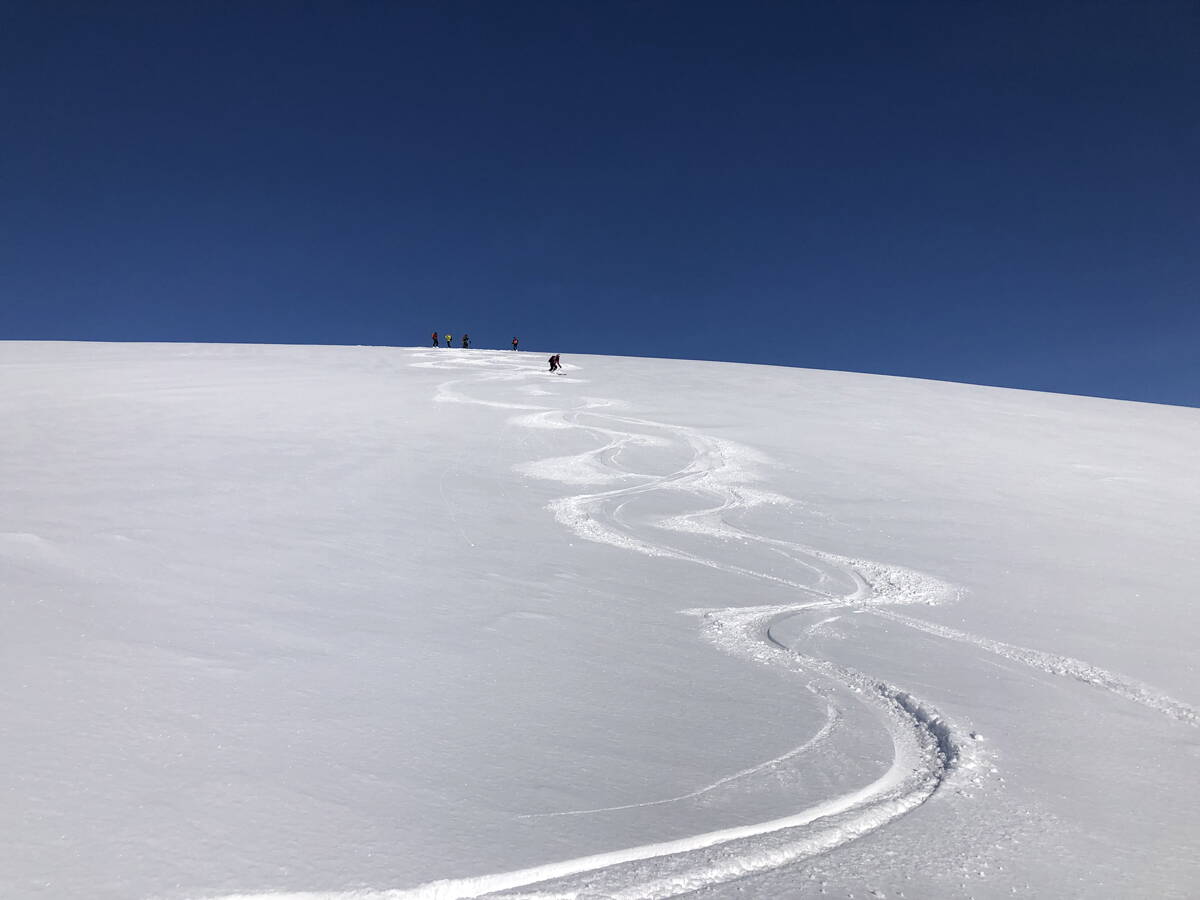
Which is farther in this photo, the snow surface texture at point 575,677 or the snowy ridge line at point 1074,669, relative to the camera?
the snowy ridge line at point 1074,669

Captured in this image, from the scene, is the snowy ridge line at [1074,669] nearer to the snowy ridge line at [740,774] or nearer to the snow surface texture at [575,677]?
the snow surface texture at [575,677]

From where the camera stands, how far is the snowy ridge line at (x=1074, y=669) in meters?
4.45

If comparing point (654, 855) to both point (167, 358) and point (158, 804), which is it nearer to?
point (158, 804)

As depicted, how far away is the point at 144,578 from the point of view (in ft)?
17.1

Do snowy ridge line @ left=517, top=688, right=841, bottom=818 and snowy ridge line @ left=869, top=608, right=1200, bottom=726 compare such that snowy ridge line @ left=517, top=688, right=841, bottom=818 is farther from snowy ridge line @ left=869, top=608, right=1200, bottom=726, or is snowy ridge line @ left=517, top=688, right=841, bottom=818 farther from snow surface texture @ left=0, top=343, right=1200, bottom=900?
snowy ridge line @ left=869, top=608, right=1200, bottom=726

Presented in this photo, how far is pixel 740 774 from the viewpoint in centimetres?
347

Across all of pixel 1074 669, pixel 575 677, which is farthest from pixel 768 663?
pixel 1074 669

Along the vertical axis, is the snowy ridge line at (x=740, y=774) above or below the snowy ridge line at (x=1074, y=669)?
below

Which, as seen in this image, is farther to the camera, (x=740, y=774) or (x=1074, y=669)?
(x=1074, y=669)

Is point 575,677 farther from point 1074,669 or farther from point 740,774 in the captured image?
point 1074,669

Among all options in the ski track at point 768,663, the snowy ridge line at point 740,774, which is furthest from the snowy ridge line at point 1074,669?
the snowy ridge line at point 740,774

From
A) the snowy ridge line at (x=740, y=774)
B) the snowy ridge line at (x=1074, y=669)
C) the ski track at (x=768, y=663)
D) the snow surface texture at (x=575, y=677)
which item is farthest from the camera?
the snowy ridge line at (x=1074, y=669)

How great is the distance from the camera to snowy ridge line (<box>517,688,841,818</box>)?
10.2 feet

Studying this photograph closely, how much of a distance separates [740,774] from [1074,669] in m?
2.70
